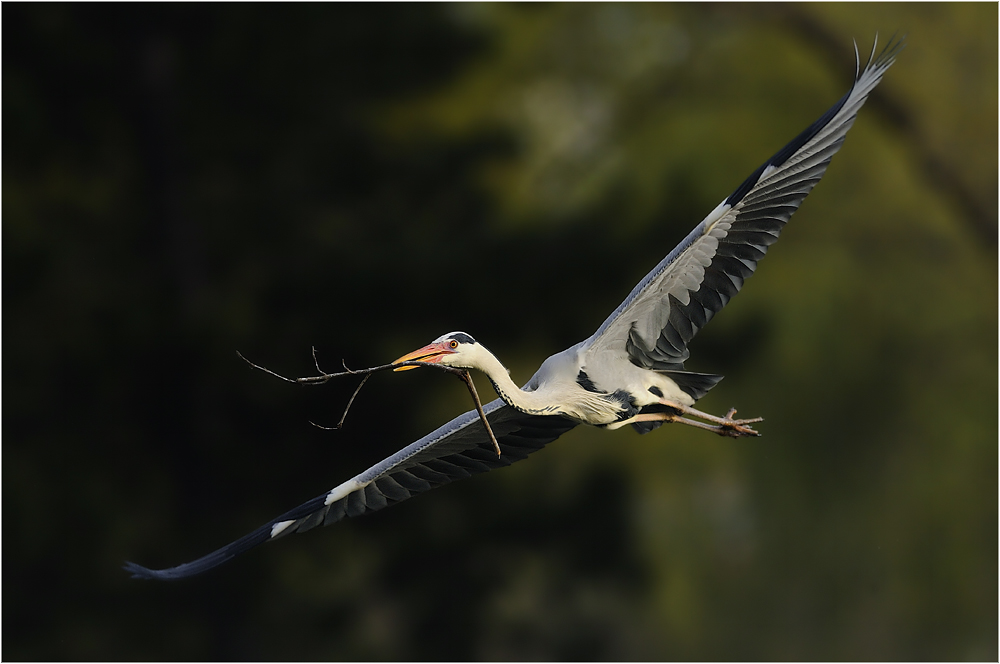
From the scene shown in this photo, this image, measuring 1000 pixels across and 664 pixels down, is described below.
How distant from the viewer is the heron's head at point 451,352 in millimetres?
3613

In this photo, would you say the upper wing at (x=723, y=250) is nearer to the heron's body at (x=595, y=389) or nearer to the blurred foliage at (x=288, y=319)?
the heron's body at (x=595, y=389)

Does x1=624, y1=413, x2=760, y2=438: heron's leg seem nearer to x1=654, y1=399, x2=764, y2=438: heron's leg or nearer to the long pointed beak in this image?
x1=654, y1=399, x2=764, y2=438: heron's leg

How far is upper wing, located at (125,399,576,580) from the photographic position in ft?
13.9

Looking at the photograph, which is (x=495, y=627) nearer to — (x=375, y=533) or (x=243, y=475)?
(x=375, y=533)

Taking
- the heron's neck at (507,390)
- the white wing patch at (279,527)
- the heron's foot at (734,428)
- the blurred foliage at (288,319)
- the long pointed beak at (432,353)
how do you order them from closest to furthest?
the long pointed beak at (432,353), the heron's neck at (507,390), the heron's foot at (734,428), the white wing patch at (279,527), the blurred foliage at (288,319)

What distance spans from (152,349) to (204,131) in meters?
2.04

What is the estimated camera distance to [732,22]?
13188 millimetres

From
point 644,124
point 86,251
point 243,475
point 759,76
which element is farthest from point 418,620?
point 759,76

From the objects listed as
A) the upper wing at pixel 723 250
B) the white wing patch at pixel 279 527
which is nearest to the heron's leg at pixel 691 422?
the upper wing at pixel 723 250

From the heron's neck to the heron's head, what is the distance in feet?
0.12

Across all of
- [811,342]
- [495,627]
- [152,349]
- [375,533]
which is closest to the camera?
[152,349]

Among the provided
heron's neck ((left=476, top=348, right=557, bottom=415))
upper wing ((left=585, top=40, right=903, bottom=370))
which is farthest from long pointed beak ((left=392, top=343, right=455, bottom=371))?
upper wing ((left=585, top=40, right=903, bottom=370))

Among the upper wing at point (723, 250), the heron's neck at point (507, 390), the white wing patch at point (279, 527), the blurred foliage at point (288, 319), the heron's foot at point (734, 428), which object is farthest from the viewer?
the blurred foliage at point (288, 319)

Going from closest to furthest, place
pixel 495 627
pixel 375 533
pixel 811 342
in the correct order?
pixel 375 533 → pixel 495 627 → pixel 811 342
